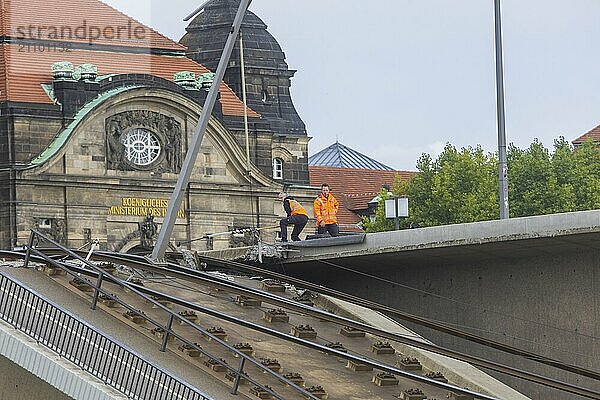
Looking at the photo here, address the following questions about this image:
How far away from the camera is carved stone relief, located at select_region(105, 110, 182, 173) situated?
7844 cm

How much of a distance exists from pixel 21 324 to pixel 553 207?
61562 millimetres

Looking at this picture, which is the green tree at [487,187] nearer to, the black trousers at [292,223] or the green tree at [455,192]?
the green tree at [455,192]

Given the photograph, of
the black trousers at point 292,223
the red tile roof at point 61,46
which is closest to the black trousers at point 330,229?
the black trousers at point 292,223

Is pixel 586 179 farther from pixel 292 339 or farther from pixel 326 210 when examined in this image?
pixel 292 339

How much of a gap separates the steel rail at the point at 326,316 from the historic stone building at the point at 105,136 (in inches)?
1878

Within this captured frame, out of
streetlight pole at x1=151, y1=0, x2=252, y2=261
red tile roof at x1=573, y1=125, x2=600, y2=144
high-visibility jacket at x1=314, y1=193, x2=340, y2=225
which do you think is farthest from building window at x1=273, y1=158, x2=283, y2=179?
streetlight pole at x1=151, y1=0, x2=252, y2=261

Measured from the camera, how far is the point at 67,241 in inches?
2995

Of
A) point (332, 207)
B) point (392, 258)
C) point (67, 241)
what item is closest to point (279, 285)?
point (392, 258)

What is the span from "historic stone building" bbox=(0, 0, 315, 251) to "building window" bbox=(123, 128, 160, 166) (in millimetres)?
64

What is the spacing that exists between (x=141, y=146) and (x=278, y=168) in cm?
1053

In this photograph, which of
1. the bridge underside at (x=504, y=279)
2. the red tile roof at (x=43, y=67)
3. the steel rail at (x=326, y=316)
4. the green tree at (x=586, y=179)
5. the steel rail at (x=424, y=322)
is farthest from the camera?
the green tree at (x=586, y=179)

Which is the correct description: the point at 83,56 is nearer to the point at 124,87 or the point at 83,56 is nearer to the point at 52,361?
the point at 124,87

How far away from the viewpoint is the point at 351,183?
349 feet

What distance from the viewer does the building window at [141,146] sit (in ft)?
261
